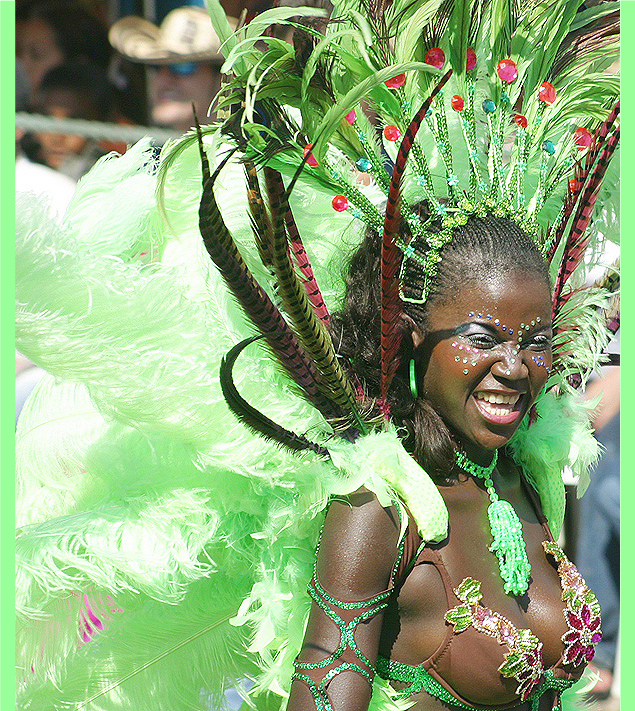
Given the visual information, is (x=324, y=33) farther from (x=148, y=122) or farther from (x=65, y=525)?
(x=148, y=122)

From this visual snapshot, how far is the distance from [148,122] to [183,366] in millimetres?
3232

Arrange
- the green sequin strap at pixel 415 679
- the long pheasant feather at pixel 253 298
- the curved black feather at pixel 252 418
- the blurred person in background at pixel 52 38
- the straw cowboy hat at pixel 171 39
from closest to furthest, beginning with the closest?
1. the long pheasant feather at pixel 253 298
2. the curved black feather at pixel 252 418
3. the green sequin strap at pixel 415 679
4. the straw cowboy hat at pixel 171 39
5. the blurred person in background at pixel 52 38

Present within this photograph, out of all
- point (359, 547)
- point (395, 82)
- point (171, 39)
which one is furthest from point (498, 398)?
point (171, 39)

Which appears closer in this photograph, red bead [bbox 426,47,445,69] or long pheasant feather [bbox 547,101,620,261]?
red bead [bbox 426,47,445,69]

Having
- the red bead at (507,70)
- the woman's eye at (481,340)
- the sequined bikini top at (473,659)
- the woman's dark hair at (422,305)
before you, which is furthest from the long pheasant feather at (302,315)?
the red bead at (507,70)

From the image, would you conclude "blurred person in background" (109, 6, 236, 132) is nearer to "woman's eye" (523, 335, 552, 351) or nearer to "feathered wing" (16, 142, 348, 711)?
"feathered wing" (16, 142, 348, 711)

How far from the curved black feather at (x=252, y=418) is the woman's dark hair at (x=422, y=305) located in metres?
0.19

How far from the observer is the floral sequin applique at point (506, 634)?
1.56 metres

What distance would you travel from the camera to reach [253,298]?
1.44 m

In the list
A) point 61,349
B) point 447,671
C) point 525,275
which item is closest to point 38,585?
point 61,349

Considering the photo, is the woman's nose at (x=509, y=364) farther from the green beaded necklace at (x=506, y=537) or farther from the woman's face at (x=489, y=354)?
the green beaded necklace at (x=506, y=537)

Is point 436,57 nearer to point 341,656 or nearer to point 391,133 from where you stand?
point 391,133

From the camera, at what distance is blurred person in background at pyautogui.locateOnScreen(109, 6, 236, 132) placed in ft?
13.3

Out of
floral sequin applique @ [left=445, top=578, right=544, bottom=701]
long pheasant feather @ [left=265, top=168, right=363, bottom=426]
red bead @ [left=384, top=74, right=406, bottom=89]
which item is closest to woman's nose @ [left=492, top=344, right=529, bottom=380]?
long pheasant feather @ [left=265, top=168, right=363, bottom=426]
